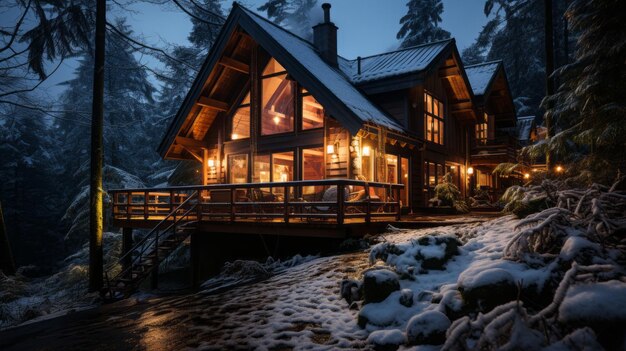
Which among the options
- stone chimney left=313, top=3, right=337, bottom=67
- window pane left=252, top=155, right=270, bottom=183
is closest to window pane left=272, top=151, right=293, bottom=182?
window pane left=252, top=155, right=270, bottom=183

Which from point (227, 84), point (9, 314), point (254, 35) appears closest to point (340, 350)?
point (9, 314)

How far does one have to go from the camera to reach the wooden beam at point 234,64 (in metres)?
14.5

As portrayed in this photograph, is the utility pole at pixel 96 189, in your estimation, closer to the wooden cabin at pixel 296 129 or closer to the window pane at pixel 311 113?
the wooden cabin at pixel 296 129

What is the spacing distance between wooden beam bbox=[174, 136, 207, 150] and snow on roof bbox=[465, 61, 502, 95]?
13.9m

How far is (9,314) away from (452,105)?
63.2 ft

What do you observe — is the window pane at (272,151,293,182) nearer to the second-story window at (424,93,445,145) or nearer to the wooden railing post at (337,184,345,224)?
the wooden railing post at (337,184,345,224)

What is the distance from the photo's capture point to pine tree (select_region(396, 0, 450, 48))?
3684cm

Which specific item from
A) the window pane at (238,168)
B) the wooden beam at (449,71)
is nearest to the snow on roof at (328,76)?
the window pane at (238,168)

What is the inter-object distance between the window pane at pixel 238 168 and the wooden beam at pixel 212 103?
205 centimetres

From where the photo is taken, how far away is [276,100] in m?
14.9

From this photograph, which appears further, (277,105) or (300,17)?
(300,17)

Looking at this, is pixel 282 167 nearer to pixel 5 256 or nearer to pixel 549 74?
pixel 549 74

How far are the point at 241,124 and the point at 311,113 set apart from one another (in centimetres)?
354

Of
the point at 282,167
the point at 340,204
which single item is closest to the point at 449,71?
the point at 282,167
